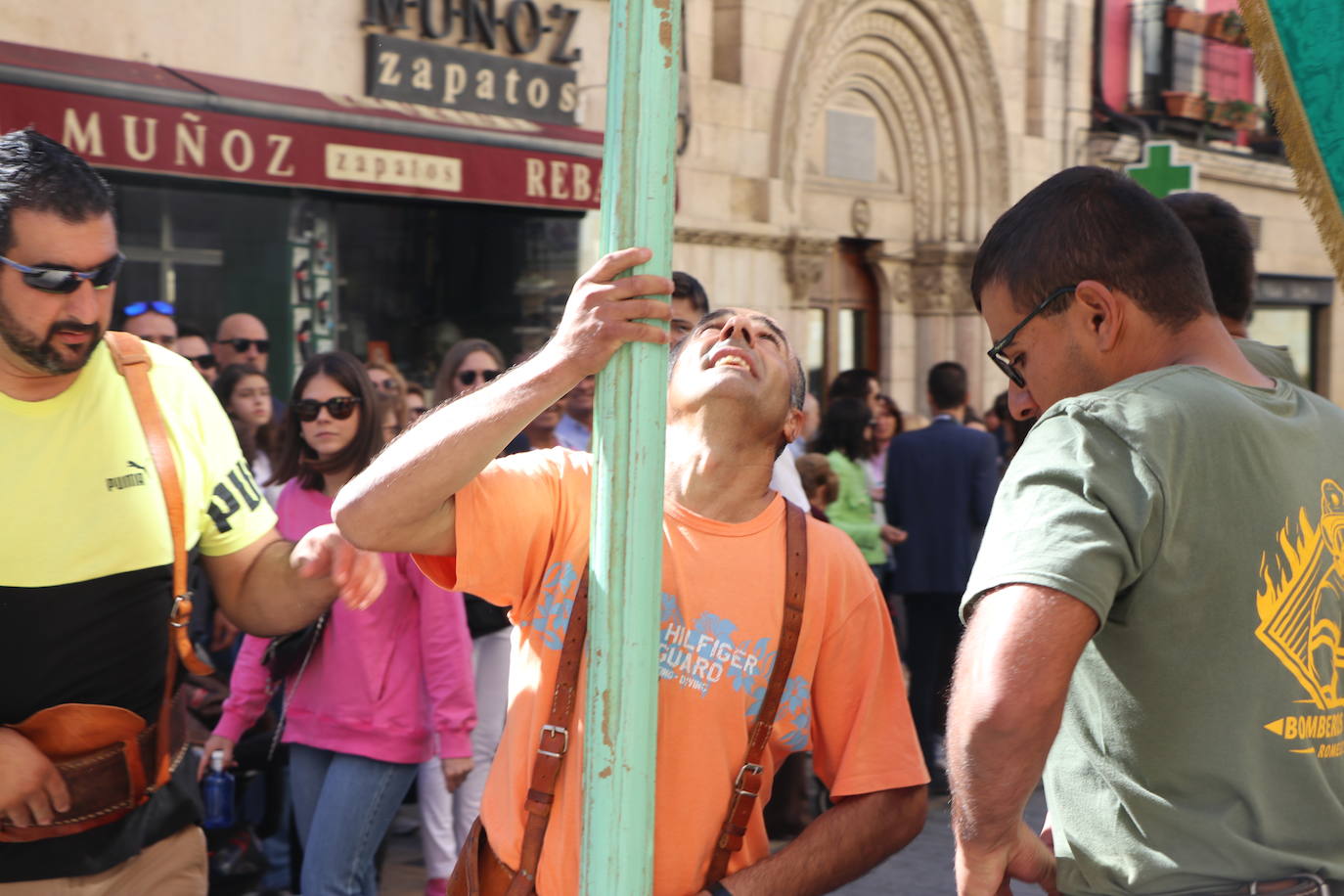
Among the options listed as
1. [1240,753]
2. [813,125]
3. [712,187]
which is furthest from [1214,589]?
[813,125]

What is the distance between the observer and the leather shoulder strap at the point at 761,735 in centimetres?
232

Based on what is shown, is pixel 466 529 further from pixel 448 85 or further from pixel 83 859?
pixel 448 85

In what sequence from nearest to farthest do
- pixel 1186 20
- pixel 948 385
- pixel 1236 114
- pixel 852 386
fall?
pixel 948 385 < pixel 852 386 < pixel 1186 20 < pixel 1236 114

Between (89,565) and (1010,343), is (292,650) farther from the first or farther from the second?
(1010,343)

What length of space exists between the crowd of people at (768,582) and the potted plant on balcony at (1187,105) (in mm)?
15963

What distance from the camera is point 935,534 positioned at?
7160 mm

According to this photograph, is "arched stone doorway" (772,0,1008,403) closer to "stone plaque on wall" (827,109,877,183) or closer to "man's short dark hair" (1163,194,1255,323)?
"stone plaque on wall" (827,109,877,183)

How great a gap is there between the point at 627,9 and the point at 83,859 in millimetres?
1728

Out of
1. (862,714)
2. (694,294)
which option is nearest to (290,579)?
(862,714)

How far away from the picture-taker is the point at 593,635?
172cm

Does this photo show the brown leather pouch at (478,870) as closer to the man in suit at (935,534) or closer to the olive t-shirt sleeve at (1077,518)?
the olive t-shirt sleeve at (1077,518)

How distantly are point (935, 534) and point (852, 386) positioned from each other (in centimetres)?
112

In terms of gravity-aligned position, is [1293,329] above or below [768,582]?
above

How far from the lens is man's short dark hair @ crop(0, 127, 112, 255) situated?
2.50 m
